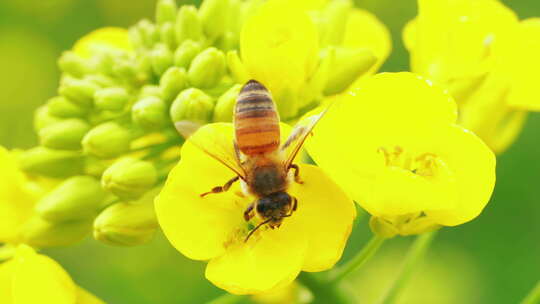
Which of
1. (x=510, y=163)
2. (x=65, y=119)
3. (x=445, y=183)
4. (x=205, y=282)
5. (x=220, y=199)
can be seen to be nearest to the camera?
(x=445, y=183)

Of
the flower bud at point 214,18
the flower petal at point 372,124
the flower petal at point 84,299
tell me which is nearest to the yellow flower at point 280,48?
the flower bud at point 214,18

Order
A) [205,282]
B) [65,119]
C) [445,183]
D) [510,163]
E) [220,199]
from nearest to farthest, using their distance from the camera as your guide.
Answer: [445,183], [220,199], [65,119], [205,282], [510,163]

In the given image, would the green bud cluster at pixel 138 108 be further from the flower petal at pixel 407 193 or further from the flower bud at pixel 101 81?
the flower petal at pixel 407 193

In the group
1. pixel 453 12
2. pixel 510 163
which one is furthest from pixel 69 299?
pixel 510 163

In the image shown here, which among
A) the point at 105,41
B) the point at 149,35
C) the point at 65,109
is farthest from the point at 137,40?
the point at 65,109

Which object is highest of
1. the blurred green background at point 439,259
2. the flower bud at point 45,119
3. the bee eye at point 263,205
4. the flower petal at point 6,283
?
the flower bud at point 45,119

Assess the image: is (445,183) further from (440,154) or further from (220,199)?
(220,199)

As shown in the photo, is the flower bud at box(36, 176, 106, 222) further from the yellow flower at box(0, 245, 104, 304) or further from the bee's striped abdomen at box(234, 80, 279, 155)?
the bee's striped abdomen at box(234, 80, 279, 155)
